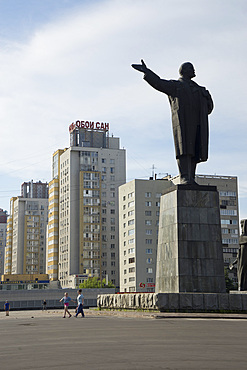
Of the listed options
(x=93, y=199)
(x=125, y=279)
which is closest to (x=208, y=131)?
(x=125, y=279)

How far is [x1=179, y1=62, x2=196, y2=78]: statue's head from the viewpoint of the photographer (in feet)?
79.9

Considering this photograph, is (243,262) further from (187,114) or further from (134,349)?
(134,349)

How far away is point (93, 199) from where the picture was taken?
116m

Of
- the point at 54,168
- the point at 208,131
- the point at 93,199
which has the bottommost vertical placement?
the point at 208,131

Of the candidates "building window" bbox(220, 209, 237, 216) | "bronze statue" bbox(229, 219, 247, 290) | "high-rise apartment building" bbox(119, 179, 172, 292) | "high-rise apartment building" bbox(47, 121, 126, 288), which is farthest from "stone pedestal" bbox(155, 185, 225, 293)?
"high-rise apartment building" bbox(47, 121, 126, 288)

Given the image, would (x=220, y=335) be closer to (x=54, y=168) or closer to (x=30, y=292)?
(x=30, y=292)

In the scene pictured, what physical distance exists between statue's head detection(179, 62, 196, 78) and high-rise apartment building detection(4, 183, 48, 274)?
13194cm

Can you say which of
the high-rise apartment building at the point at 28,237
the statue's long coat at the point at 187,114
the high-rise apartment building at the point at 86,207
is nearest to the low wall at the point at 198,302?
the statue's long coat at the point at 187,114

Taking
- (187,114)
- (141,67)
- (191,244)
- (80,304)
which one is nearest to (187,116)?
(187,114)

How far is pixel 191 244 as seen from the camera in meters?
21.9

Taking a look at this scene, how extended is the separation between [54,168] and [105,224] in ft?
71.1

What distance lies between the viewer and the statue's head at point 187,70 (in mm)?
24359

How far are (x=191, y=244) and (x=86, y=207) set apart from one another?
93.6 m

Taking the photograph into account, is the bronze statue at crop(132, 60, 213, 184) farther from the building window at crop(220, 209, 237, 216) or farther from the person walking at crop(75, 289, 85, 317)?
the building window at crop(220, 209, 237, 216)
